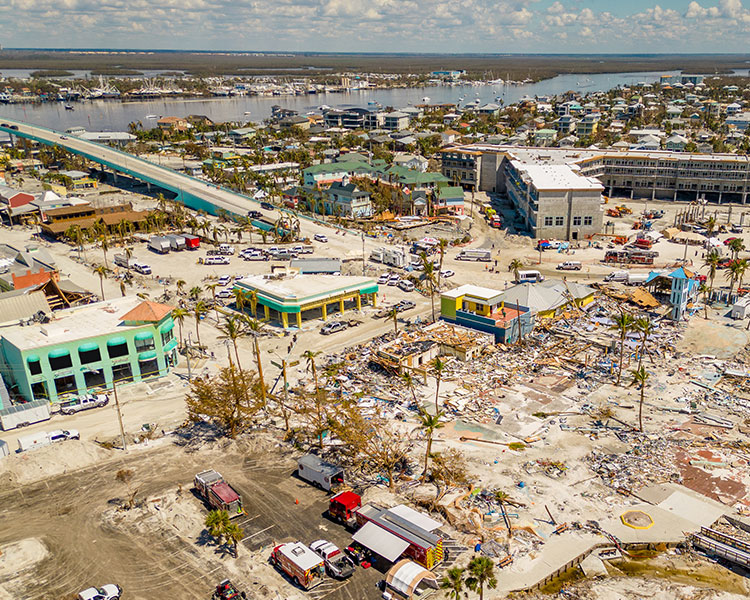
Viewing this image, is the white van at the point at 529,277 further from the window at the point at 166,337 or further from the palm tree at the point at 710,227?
the window at the point at 166,337

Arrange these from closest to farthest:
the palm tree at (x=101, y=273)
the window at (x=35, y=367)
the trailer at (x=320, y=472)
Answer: the trailer at (x=320, y=472) → the window at (x=35, y=367) → the palm tree at (x=101, y=273)

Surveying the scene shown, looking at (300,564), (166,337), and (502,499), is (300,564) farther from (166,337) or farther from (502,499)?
(166,337)

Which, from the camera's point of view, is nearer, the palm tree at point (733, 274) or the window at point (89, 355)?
the window at point (89, 355)

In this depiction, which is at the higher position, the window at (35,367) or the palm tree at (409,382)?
the window at (35,367)

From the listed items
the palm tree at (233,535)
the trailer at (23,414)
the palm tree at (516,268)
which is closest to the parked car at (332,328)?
the palm tree at (516,268)

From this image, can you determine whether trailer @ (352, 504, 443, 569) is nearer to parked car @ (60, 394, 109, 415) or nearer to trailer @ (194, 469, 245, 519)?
trailer @ (194, 469, 245, 519)

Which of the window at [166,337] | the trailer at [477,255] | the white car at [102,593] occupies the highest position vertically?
the window at [166,337]

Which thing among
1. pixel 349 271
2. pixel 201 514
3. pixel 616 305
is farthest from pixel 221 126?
pixel 201 514
